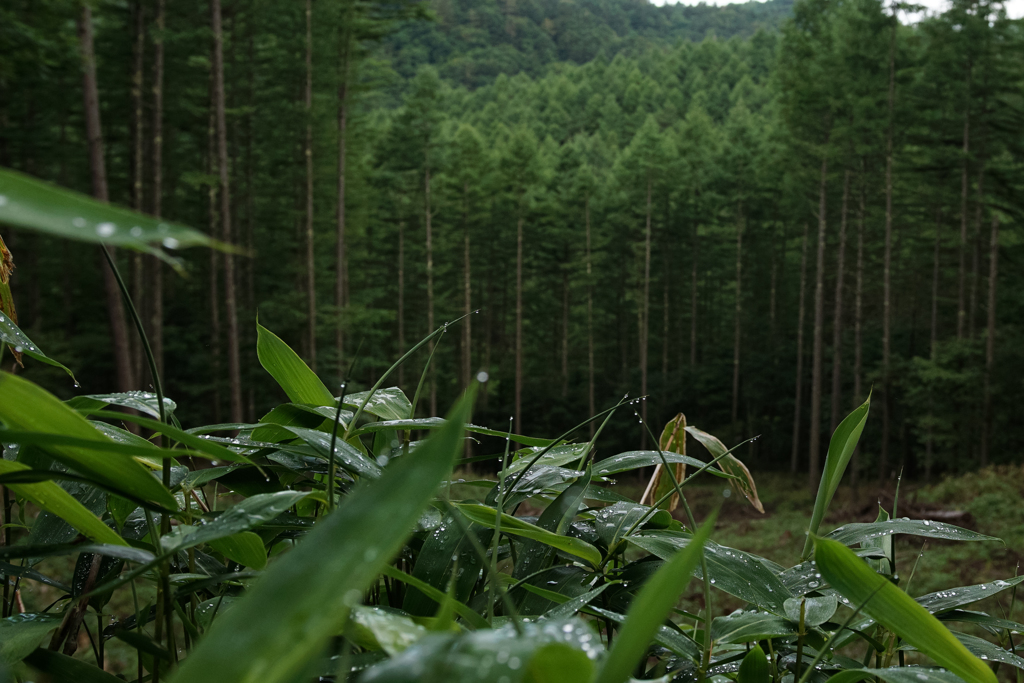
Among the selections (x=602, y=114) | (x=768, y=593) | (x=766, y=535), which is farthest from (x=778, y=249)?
(x=768, y=593)

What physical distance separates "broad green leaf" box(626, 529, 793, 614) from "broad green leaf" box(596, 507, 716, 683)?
0.19 meters

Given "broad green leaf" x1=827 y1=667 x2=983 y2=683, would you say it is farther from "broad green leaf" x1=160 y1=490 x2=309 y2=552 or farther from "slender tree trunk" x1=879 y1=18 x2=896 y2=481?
"slender tree trunk" x1=879 y1=18 x2=896 y2=481

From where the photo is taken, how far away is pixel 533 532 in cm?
41

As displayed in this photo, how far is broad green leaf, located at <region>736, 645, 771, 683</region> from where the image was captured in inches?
15.9

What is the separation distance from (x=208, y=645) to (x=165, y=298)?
20558 millimetres

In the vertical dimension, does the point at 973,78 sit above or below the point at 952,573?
above

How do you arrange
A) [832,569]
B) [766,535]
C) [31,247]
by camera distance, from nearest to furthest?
[832,569], [766,535], [31,247]

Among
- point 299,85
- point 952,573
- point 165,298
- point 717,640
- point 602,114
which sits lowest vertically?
point 952,573

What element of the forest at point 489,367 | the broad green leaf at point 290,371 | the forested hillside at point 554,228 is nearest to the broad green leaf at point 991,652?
the forest at point 489,367

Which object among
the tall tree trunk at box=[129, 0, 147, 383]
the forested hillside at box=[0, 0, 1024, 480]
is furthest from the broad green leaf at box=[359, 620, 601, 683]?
the tall tree trunk at box=[129, 0, 147, 383]

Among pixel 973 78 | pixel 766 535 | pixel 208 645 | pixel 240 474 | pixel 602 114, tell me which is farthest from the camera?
pixel 602 114

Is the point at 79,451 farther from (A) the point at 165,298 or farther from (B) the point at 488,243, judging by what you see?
(B) the point at 488,243

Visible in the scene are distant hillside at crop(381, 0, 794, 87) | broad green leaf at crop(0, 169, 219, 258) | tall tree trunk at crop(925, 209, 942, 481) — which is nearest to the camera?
broad green leaf at crop(0, 169, 219, 258)

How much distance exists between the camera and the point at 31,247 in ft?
54.8
